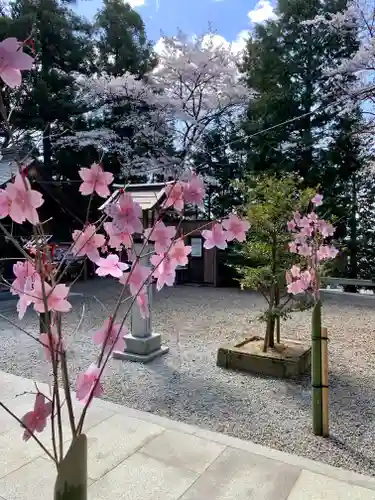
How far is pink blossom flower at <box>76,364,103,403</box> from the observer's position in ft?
2.83

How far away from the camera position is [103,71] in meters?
10.2

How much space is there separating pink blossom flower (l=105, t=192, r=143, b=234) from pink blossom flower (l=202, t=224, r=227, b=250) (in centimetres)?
23

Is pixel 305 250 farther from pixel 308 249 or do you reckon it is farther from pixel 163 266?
pixel 163 266

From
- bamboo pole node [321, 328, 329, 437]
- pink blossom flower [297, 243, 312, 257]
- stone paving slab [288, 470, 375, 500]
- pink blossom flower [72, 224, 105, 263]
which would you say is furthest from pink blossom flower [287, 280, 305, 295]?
pink blossom flower [72, 224, 105, 263]

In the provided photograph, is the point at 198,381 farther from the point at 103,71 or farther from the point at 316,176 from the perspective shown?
the point at 103,71

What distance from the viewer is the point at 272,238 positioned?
3.15 meters

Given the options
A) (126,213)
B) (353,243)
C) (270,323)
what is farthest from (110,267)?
(353,243)

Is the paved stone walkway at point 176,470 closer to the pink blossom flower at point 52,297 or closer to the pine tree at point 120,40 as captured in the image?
the pink blossom flower at point 52,297

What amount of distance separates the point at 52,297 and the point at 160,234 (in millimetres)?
276

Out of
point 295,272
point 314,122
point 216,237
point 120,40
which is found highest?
point 120,40

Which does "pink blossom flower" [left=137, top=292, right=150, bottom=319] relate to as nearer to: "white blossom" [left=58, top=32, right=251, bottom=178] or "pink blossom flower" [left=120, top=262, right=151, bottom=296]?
"pink blossom flower" [left=120, top=262, right=151, bottom=296]

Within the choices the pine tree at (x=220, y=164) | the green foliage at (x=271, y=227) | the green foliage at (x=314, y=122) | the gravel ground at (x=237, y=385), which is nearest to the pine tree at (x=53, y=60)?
the pine tree at (x=220, y=164)

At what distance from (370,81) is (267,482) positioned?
781cm

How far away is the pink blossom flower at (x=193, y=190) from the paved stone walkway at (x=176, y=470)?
1.23 m
